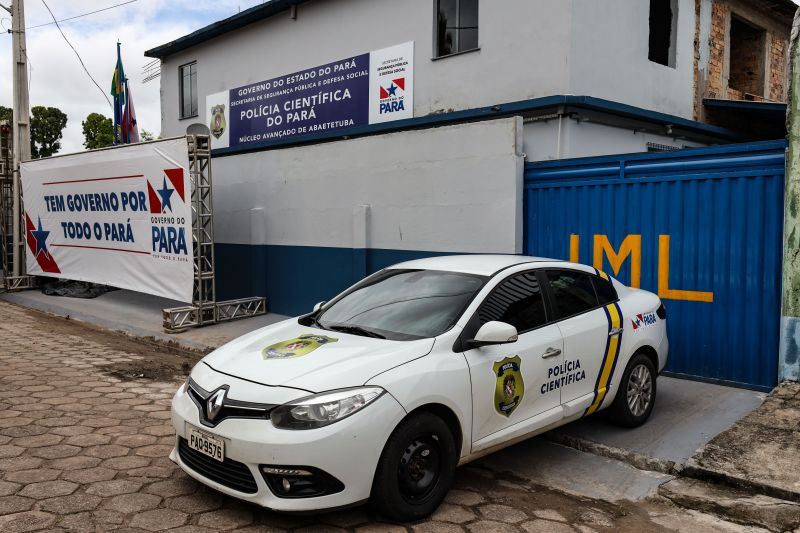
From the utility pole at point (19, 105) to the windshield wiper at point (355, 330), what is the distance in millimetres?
13681

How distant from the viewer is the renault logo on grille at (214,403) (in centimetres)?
395

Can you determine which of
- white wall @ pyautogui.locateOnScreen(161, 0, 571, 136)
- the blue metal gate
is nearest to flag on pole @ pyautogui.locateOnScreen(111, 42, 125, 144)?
white wall @ pyautogui.locateOnScreen(161, 0, 571, 136)

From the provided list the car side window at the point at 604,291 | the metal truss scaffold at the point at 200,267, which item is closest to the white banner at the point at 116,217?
the metal truss scaffold at the point at 200,267

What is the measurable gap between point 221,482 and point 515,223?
5.31 metres

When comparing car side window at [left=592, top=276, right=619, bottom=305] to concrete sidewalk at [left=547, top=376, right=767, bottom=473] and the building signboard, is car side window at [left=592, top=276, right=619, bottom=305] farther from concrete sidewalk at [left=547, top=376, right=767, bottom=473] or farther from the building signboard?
the building signboard

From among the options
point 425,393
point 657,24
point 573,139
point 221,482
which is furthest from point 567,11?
point 221,482

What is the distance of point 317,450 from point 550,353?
6.30 ft

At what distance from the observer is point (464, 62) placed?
10656 mm

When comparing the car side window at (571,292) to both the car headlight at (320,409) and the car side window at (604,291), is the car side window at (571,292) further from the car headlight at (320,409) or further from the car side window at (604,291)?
the car headlight at (320,409)

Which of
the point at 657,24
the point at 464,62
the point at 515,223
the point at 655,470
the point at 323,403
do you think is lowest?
the point at 655,470

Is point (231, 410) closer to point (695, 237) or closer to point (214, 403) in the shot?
point (214, 403)

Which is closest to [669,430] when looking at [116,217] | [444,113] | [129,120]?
[444,113]

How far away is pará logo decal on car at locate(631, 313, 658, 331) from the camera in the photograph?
18.5 ft

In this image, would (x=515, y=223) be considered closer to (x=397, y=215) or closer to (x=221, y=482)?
(x=397, y=215)
